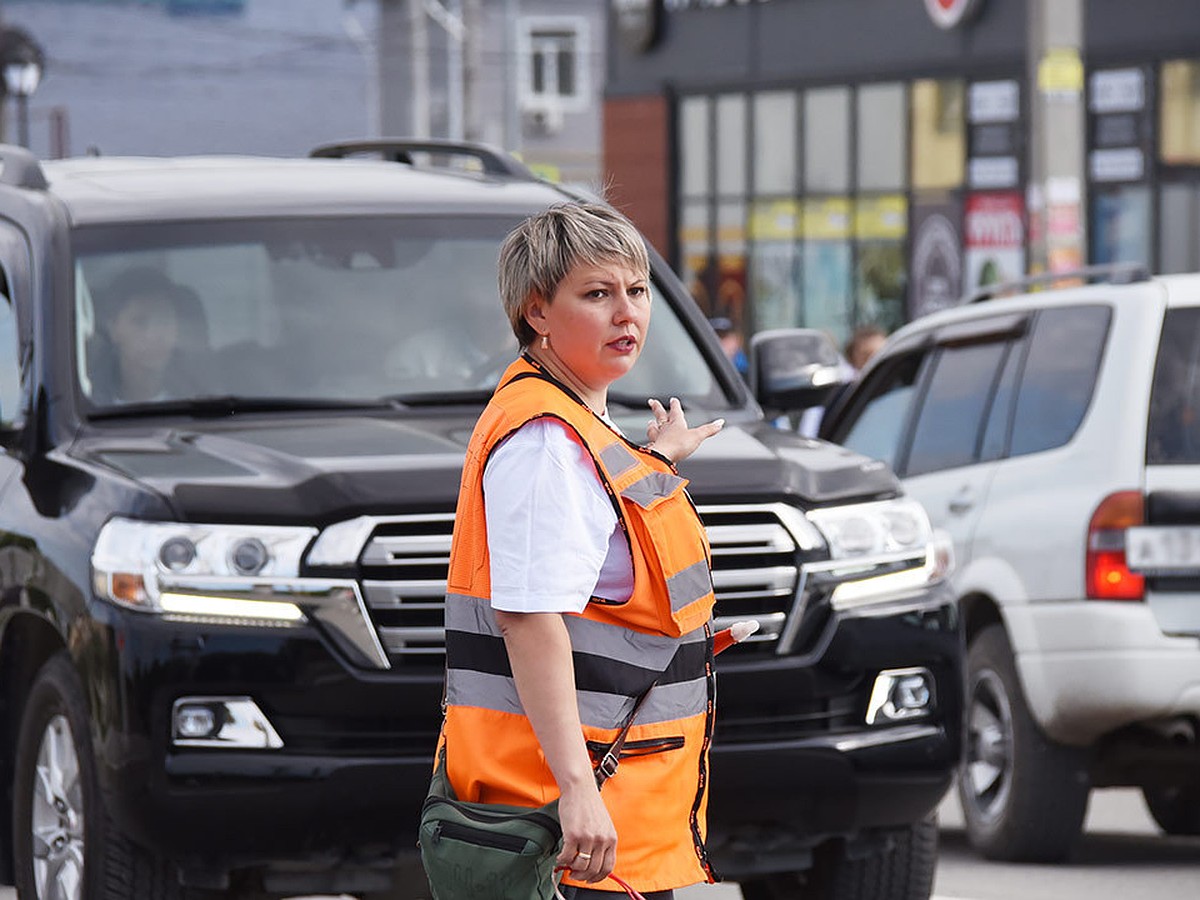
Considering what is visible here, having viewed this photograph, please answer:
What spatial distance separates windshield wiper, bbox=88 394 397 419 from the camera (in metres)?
6.32

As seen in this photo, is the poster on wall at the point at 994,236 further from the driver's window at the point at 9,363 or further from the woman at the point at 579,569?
the woman at the point at 579,569

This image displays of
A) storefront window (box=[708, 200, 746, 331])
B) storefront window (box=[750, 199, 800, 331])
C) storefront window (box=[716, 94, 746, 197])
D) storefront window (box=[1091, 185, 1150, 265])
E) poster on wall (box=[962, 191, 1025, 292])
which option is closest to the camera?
storefront window (box=[1091, 185, 1150, 265])

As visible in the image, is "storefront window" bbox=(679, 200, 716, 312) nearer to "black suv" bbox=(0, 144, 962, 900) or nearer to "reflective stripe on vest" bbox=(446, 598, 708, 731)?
"black suv" bbox=(0, 144, 962, 900)

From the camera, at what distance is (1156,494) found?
7512mm

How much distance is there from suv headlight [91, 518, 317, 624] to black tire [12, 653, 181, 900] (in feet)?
1.13

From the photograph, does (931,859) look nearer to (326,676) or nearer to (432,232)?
(326,676)

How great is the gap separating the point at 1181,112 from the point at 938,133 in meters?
3.71

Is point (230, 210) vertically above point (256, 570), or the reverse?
point (230, 210)

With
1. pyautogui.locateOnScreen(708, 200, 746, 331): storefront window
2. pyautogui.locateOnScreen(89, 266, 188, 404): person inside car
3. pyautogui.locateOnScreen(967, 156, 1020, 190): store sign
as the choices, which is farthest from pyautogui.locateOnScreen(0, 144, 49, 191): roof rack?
pyautogui.locateOnScreen(708, 200, 746, 331): storefront window

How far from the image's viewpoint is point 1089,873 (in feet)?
26.0

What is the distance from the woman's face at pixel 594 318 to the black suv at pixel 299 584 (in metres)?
1.74

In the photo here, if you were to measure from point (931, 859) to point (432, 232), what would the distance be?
212 cm

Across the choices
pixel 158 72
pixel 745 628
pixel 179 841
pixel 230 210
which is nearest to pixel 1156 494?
pixel 230 210

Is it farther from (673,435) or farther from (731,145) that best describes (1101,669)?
(731,145)
